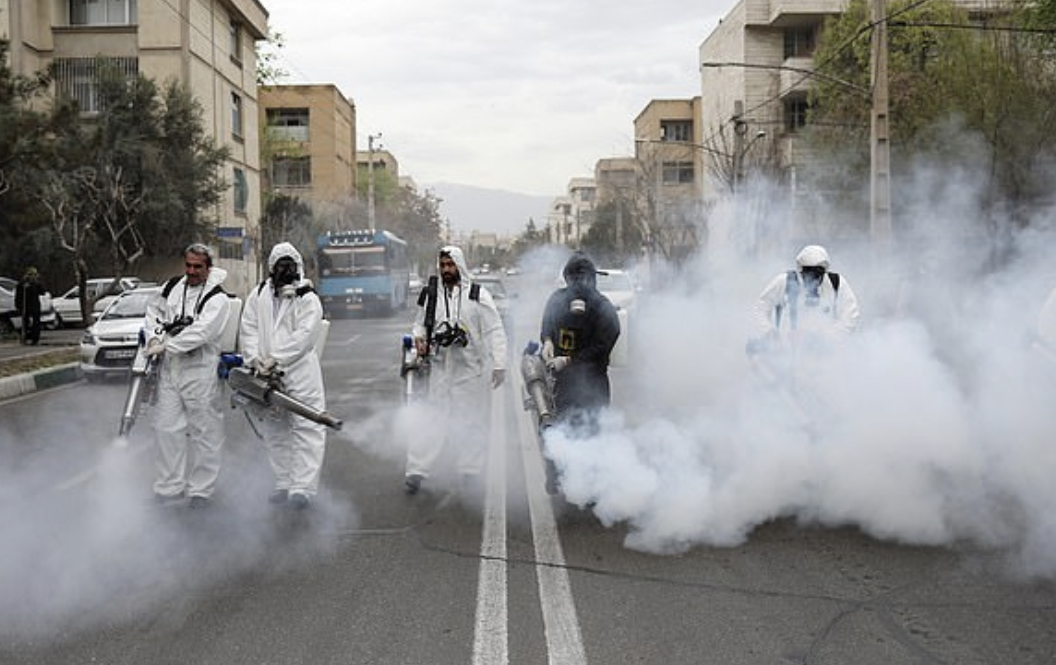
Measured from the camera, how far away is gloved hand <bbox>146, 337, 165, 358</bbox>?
6.96 m

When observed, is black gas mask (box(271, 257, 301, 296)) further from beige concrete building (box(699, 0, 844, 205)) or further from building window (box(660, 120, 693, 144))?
building window (box(660, 120, 693, 144))

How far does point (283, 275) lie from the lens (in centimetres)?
708

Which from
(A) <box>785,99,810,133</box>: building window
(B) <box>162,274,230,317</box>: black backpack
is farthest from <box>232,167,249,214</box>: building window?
(B) <box>162,274,230,317</box>: black backpack

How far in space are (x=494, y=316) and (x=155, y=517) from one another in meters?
2.67

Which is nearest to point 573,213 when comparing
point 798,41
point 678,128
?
point 678,128

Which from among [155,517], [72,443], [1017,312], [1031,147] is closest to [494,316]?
[155,517]

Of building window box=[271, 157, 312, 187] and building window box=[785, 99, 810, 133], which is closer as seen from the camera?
building window box=[785, 99, 810, 133]

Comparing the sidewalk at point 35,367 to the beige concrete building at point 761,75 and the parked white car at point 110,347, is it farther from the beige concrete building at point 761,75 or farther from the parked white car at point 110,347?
the beige concrete building at point 761,75

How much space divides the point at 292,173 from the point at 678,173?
100 feet

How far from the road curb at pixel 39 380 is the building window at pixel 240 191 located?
89.2 ft

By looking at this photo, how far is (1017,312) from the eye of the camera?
761 centimetres

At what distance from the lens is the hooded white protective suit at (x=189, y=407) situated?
23.0 ft

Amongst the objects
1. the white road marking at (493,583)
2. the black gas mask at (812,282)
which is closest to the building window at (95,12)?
the white road marking at (493,583)

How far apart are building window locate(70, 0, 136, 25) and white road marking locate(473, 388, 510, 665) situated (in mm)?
34396
